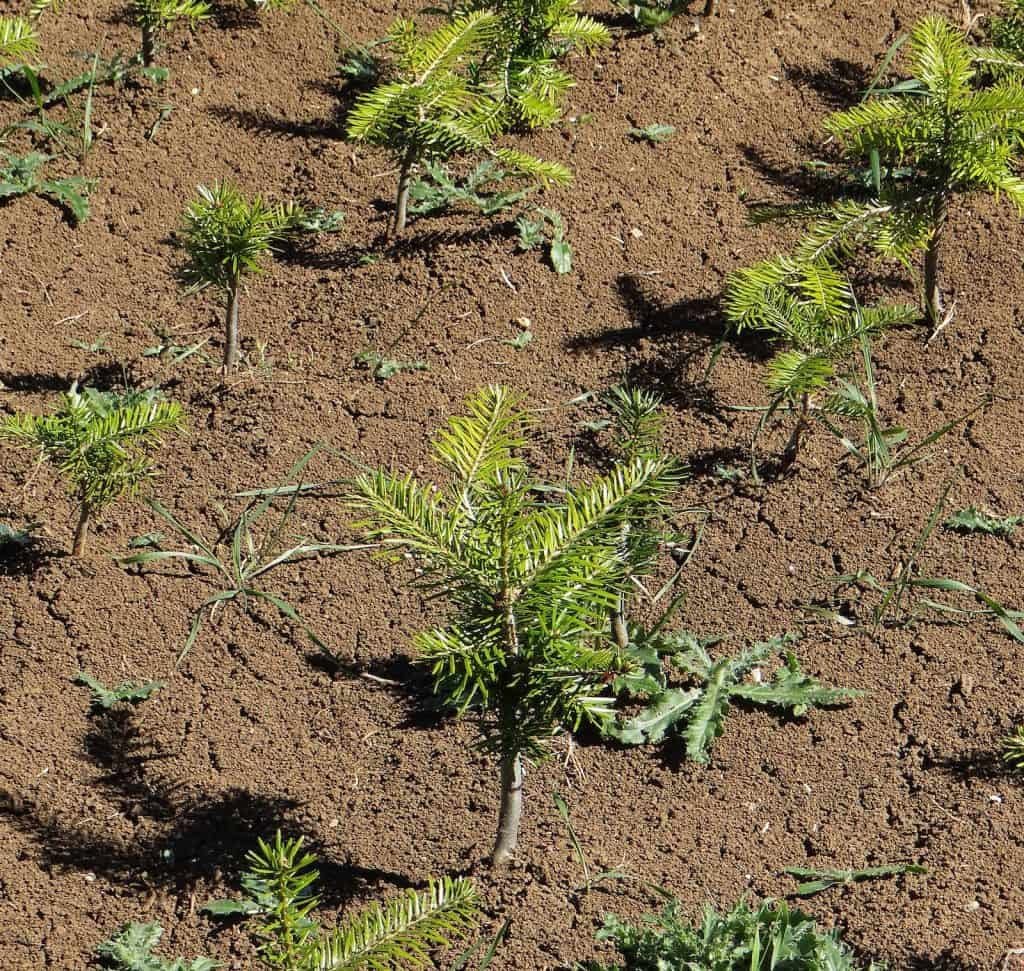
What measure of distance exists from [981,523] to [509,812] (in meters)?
1.69

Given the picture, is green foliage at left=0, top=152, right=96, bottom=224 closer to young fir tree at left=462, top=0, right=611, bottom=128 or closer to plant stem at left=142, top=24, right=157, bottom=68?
plant stem at left=142, top=24, right=157, bottom=68

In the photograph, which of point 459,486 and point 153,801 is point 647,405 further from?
point 153,801

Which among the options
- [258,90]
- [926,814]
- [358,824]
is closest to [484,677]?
[358,824]

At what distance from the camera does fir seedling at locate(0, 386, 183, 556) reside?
3.67 meters

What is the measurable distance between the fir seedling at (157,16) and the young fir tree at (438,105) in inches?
36.1

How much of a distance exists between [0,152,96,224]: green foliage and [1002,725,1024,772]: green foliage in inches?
133

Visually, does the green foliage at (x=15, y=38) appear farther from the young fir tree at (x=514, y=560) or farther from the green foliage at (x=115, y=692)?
the young fir tree at (x=514, y=560)

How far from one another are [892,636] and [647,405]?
107 centimetres

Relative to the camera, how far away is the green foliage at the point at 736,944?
299 centimetres

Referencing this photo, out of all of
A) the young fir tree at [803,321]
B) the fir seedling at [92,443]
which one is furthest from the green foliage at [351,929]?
the young fir tree at [803,321]

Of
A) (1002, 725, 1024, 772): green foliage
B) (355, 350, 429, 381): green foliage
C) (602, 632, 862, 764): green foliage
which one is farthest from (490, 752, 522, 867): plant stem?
(355, 350, 429, 381): green foliage

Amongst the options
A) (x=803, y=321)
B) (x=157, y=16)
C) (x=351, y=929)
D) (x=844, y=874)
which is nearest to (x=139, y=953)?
(x=351, y=929)

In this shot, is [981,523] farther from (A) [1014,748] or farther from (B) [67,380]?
(B) [67,380]

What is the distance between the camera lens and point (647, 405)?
3312 mm
